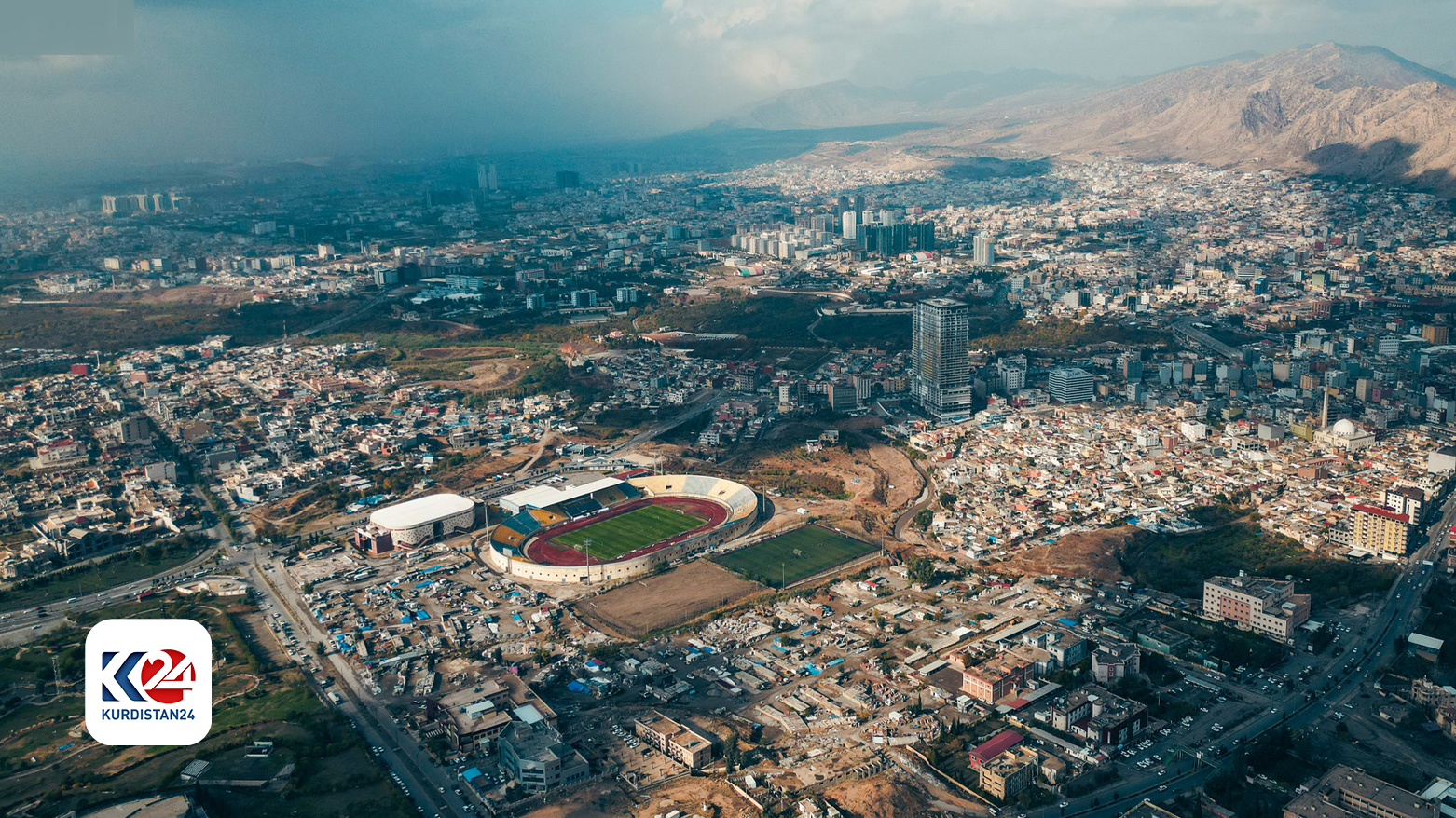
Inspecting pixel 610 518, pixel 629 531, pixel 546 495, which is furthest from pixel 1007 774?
pixel 546 495

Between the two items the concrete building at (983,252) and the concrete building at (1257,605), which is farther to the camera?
the concrete building at (983,252)

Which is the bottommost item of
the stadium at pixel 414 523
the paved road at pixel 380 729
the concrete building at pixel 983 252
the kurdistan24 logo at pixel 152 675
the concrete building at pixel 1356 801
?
the paved road at pixel 380 729

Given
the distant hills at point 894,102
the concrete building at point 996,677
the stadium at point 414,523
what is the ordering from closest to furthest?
1. the concrete building at point 996,677
2. the stadium at point 414,523
3. the distant hills at point 894,102

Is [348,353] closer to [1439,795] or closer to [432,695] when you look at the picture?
[432,695]

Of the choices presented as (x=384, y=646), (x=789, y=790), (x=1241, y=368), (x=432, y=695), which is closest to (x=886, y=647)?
(x=789, y=790)

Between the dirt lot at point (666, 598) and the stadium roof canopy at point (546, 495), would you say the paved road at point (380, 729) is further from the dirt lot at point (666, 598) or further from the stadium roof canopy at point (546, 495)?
the stadium roof canopy at point (546, 495)

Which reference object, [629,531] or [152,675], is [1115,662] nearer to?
[629,531]

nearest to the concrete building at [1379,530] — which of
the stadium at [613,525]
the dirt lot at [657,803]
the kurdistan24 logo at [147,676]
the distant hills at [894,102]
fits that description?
the stadium at [613,525]

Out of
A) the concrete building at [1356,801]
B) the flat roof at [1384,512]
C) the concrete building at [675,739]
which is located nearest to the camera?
the concrete building at [1356,801]
